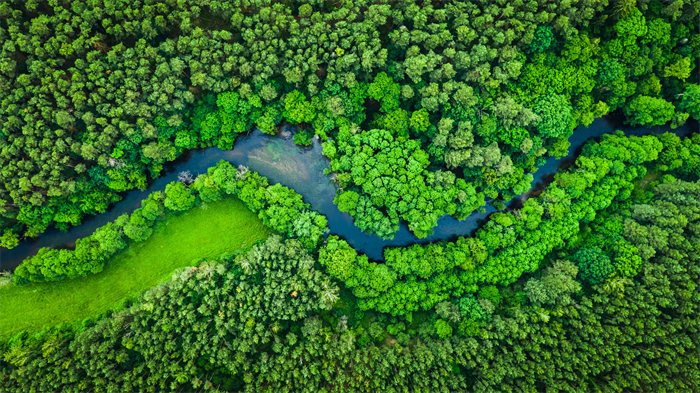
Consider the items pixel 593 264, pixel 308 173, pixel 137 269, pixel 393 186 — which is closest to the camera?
pixel 393 186

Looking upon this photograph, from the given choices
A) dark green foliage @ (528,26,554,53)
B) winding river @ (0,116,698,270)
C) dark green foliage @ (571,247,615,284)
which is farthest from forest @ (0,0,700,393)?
winding river @ (0,116,698,270)

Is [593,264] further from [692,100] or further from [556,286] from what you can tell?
[692,100]

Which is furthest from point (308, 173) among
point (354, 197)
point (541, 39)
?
point (541, 39)

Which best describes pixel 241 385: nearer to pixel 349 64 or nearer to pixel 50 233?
pixel 50 233

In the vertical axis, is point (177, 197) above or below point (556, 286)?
below

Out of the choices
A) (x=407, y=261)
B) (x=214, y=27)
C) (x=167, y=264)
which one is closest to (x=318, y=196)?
(x=407, y=261)

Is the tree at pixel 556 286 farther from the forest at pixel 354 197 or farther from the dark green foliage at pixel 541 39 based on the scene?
the dark green foliage at pixel 541 39
